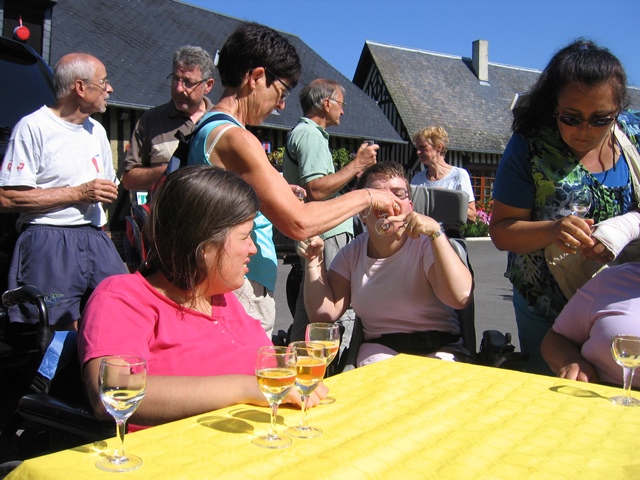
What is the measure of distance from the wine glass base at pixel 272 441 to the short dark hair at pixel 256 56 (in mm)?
1693

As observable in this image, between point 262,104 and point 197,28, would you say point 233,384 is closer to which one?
point 262,104

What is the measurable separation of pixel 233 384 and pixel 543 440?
2.84 feet

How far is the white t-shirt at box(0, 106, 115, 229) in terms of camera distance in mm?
3627

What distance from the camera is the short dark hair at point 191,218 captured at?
206 centimetres

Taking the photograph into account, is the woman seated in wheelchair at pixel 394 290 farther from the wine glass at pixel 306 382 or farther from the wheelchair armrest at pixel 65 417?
the wheelchair armrest at pixel 65 417

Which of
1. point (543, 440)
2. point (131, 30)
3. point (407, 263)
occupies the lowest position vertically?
point (543, 440)

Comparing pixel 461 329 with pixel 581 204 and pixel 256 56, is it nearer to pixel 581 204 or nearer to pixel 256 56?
pixel 581 204

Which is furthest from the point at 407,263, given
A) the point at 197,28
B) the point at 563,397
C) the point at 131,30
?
the point at 197,28

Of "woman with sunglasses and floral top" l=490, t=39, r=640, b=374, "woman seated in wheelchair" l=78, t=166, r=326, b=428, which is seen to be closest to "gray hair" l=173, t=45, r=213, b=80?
"woman with sunglasses and floral top" l=490, t=39, r=640, b=374

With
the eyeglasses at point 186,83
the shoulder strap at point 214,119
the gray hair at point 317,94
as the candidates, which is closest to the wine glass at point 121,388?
the shoulder strap at point 214,119

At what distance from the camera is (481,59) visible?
3556cm

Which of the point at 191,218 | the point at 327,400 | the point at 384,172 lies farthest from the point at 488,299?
the point at 191,218

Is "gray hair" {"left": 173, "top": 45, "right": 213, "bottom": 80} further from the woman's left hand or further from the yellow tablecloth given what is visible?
the yellow tablecloth

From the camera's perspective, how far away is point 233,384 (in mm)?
1856
